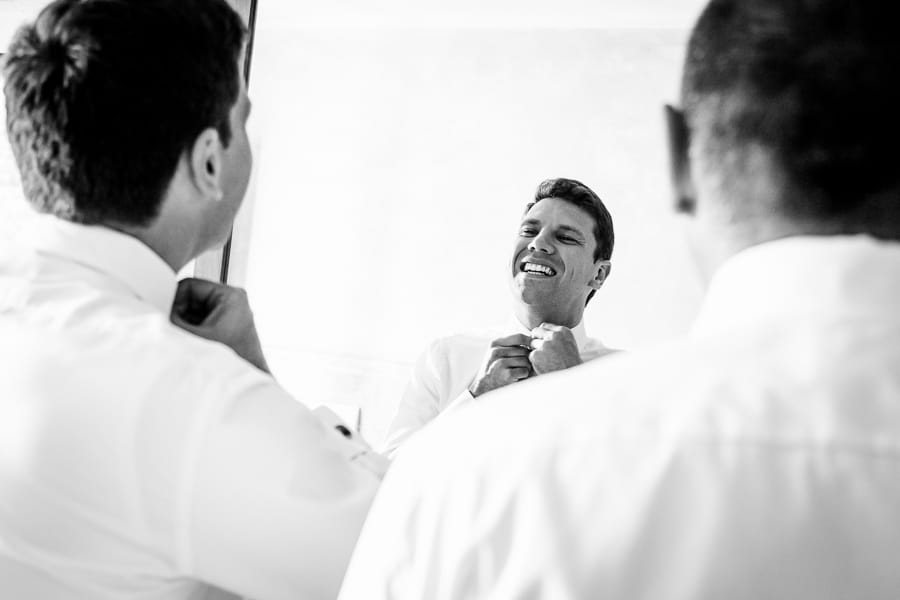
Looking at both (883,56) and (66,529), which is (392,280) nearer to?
(66,529)

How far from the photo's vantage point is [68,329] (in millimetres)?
719

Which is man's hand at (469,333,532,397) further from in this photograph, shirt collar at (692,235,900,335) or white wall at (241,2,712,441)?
white wall at (241,2,712,441)

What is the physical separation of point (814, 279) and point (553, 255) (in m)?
1.80

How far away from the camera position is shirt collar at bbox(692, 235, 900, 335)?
49cm

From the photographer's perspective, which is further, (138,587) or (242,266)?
(242,266)

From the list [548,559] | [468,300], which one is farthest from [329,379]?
[548,559]

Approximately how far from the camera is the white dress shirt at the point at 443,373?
2.26m

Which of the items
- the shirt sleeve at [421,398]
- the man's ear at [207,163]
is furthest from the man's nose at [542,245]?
the man's ear at [207,163]

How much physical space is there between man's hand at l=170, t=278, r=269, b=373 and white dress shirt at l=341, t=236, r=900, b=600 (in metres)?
0.58

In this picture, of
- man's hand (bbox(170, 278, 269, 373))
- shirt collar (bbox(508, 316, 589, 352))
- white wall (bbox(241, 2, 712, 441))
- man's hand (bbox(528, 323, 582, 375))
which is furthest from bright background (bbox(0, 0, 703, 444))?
man's hand (bbox(170, 278, 269, 373))

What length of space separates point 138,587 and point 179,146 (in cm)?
43

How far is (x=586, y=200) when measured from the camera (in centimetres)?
235

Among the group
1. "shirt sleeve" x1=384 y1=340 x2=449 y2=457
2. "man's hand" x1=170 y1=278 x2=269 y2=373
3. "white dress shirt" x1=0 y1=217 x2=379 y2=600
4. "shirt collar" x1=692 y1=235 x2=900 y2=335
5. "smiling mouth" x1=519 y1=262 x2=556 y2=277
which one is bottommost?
"shirt sleeve" x1=384 y1=340 x2=449 y2=457

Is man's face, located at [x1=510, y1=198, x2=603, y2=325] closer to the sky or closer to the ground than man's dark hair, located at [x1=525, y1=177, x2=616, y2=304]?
closer to the ground
